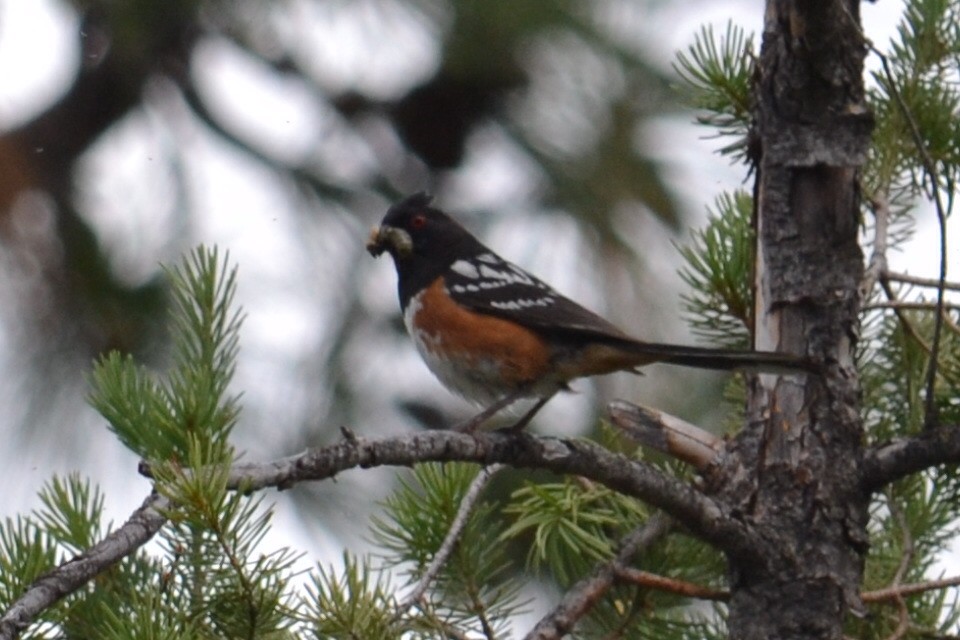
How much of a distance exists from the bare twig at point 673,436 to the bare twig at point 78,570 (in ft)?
3.29

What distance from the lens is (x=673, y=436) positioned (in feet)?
7.64

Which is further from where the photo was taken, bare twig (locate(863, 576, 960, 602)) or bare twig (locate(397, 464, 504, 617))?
bare twig (locate(863, 576, 960, 602))

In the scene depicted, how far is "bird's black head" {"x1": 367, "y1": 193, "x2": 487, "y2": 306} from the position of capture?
11.5ft

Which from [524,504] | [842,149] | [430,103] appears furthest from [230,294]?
[430,103]

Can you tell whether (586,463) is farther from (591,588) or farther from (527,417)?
(527,417)

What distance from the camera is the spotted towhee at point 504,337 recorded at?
3010mm

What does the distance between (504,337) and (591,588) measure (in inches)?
39.3

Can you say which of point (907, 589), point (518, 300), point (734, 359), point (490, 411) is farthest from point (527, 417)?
point (907, 589)

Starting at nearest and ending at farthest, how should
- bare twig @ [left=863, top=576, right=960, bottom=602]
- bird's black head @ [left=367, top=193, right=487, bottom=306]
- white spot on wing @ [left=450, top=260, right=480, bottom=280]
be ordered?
bare twig @ [left=863, top=576, right=960, bottom=602], white spot on wing @ [left=450, top=260, right=480, bottom=280], bird's black head @ [left=367, top=193, right=487, bottom=306]

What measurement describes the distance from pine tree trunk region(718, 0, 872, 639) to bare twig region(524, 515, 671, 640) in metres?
0.15

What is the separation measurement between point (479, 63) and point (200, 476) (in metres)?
2.56

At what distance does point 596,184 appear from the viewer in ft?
13.1

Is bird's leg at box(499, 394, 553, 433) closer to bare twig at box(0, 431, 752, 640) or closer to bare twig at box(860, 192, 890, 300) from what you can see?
bare twig at box(0, 431, 752, 640)

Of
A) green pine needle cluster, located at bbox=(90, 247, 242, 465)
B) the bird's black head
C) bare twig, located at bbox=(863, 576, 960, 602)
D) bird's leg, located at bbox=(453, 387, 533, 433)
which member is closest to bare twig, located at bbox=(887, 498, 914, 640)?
bare twig, located at bbox=(863, 576, 960, 602)
